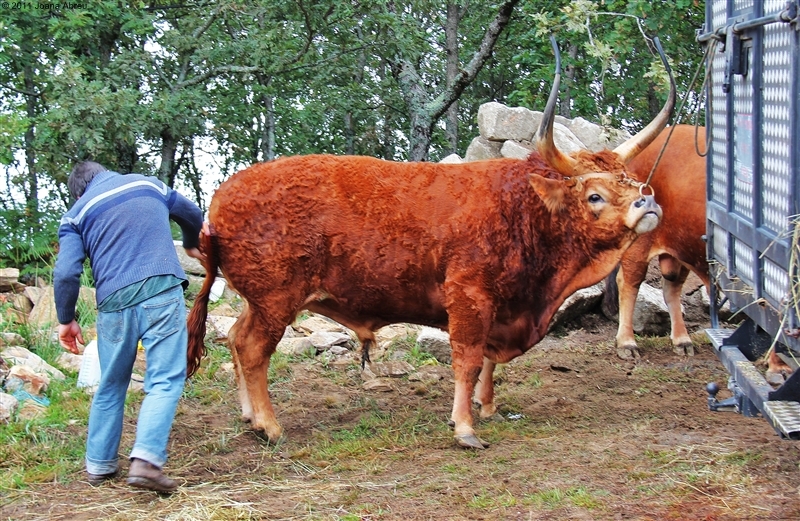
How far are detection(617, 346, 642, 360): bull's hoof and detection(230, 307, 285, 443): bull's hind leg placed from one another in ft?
11.5

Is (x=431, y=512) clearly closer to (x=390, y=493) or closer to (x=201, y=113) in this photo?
(x=390, y=493)

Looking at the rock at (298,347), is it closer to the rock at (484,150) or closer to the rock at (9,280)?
the rock at (9,280)

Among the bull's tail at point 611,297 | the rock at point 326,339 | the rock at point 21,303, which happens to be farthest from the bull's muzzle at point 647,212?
the rock at point 21,303

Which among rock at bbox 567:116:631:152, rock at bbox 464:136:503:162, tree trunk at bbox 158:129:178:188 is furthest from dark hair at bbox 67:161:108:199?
rock at bbox 567:116:631:152

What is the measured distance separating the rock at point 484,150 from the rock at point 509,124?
0.08 metres

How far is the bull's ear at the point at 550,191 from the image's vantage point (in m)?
6.01

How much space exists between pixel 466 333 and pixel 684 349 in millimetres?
3179

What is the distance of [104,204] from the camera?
533 centimetres

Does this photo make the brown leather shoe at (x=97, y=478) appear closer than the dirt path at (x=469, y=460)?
No

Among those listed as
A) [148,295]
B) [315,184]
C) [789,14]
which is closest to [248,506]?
[148,295]

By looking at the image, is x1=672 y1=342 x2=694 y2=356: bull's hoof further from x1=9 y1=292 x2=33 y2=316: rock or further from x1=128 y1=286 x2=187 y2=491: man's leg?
x1=9 y1=292 x2=33 y2=316: rock

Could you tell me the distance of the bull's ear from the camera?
6.01 m

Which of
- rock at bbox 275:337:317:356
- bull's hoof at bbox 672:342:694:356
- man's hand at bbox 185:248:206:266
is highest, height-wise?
man's hand at bbox 185:248:206:266

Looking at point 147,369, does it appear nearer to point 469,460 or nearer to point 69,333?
point 69,333
